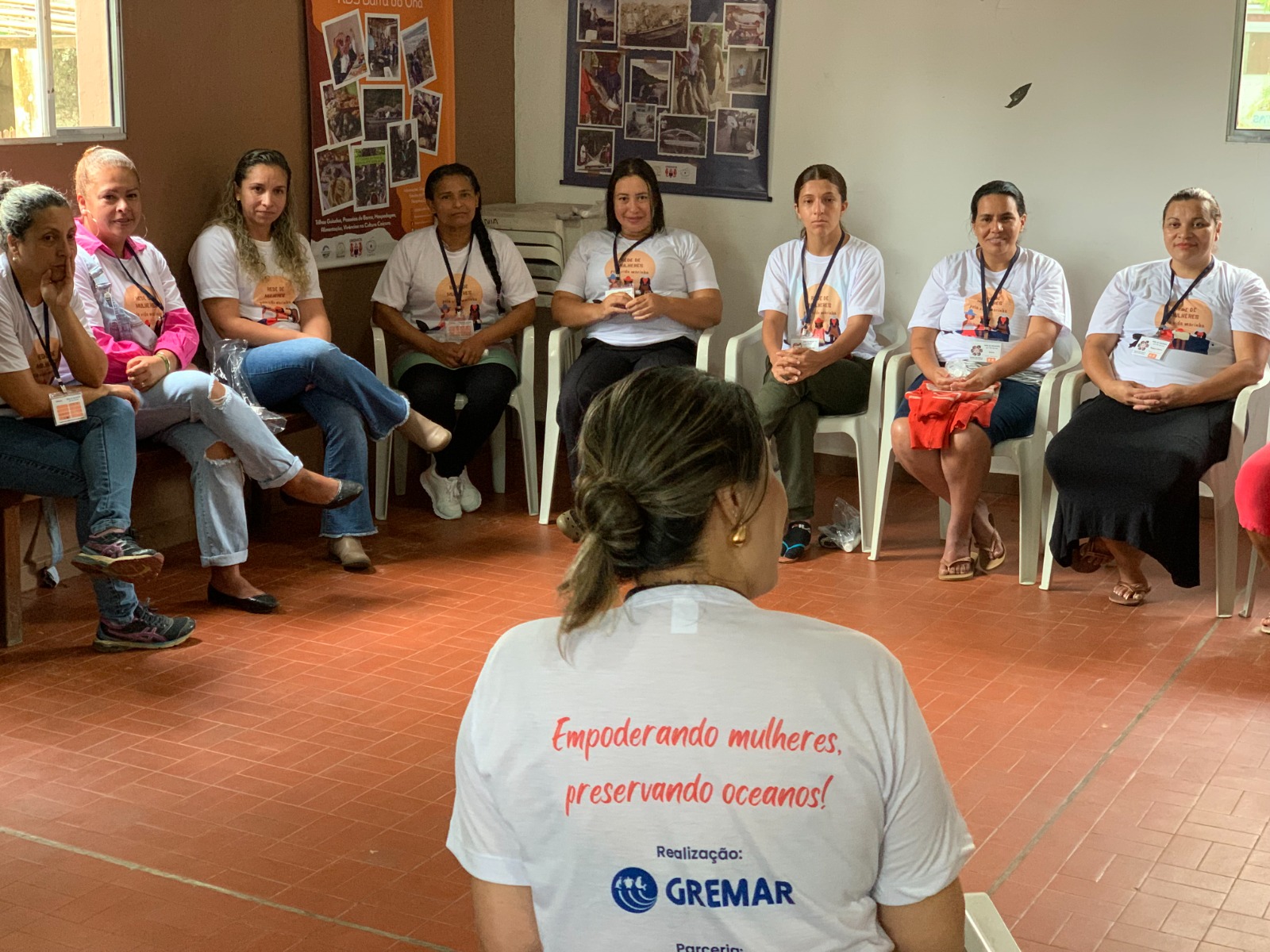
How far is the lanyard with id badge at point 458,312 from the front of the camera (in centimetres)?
563

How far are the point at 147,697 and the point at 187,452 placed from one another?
0.93 m

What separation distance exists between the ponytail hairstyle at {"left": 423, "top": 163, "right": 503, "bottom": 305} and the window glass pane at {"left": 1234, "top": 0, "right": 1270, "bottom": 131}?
2.91 metres

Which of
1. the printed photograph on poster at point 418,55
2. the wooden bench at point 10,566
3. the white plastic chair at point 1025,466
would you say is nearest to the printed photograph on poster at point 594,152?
the printed photograph on poster at point 418,55

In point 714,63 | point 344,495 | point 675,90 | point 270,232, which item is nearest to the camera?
point 344,495

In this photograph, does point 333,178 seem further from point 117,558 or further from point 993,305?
point 993,305

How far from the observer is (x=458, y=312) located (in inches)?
223

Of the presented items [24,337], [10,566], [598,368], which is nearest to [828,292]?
[598,368]

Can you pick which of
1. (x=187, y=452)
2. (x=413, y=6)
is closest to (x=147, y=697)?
(x=187, y=452)

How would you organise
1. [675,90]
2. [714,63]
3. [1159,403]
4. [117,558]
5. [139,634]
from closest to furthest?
[117,558]
[139,634]
[1159,403]
[714,63]
[675,90]

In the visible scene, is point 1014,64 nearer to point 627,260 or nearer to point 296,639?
point 627,260

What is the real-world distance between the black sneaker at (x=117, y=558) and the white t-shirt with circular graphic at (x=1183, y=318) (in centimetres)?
318

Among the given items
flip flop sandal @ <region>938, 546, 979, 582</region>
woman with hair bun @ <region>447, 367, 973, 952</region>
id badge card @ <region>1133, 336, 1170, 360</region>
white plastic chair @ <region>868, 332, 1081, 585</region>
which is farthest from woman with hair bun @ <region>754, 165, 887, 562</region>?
woman with hair bun @ <region>447, 367, 973, 952</region>

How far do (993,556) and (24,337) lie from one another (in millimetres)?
3216

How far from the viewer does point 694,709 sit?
4.02ft
